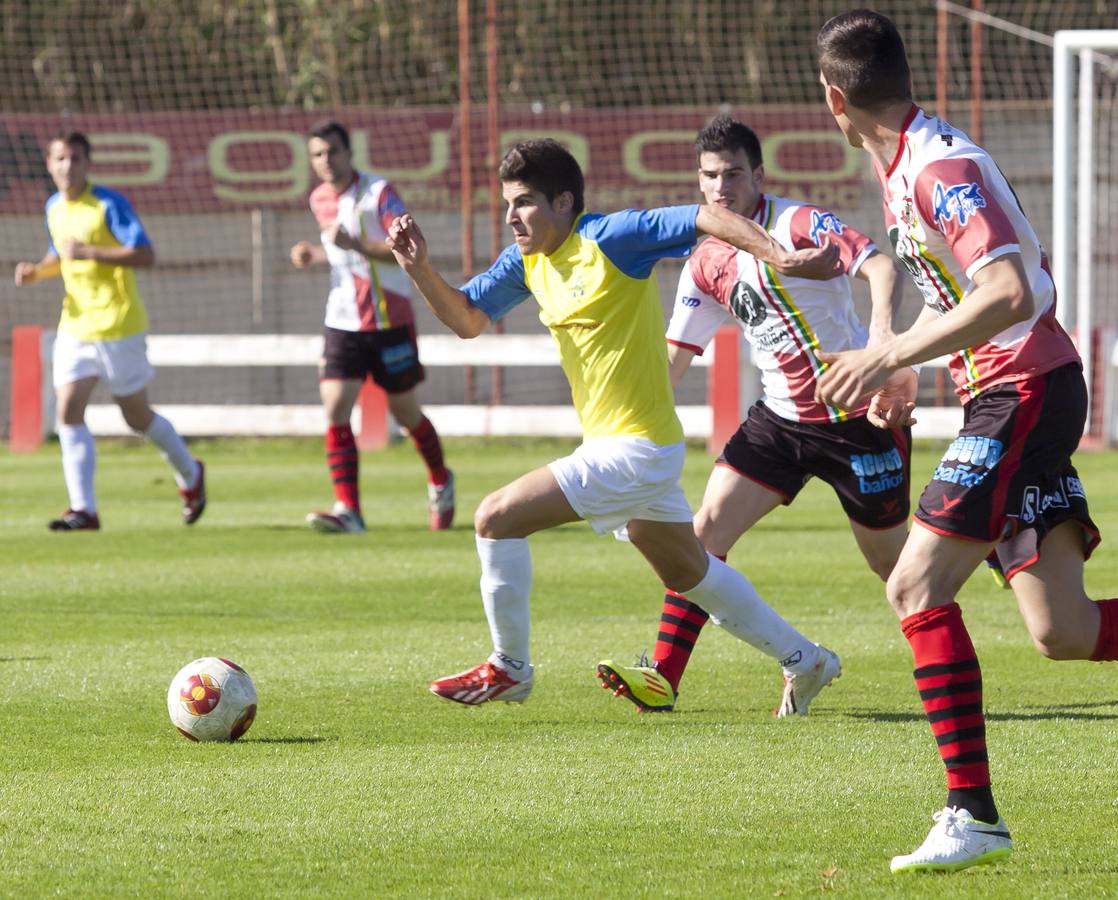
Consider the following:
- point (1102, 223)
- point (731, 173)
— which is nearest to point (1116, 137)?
point (1102, 223)

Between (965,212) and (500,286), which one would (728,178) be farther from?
(965,212)

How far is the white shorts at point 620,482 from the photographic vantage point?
6.19m

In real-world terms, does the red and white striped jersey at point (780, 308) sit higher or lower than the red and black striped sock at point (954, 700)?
higher

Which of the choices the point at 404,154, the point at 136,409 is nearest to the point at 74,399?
the point at 136,409

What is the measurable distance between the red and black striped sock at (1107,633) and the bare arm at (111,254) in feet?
26.0

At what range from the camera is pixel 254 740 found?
6.06 m

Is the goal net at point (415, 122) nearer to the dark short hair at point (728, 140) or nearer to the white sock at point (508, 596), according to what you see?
the dark short hair at point (728, 140)

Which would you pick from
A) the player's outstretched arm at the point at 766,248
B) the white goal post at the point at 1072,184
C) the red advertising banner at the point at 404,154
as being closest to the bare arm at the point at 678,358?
the player's outstretched arm at the point at 766,248

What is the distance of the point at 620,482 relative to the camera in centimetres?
618

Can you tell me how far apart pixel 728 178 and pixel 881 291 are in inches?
31.0

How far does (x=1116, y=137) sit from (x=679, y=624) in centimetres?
1547

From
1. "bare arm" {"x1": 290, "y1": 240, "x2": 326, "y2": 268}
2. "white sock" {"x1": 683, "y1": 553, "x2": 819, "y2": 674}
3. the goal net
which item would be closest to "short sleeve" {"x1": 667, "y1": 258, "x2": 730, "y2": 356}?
"white sock" {"x1": 683, "y1": 553, "x2": 819, "y2": 674}

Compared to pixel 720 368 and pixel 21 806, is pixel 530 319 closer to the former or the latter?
pixel 720 368

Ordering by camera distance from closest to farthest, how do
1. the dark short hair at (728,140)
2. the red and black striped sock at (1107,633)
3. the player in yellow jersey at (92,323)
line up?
1. the red and black striped sock at (1107,633)
2. the dark short hair at (728,140)
3. the player in yellow jersey at (92,323)
